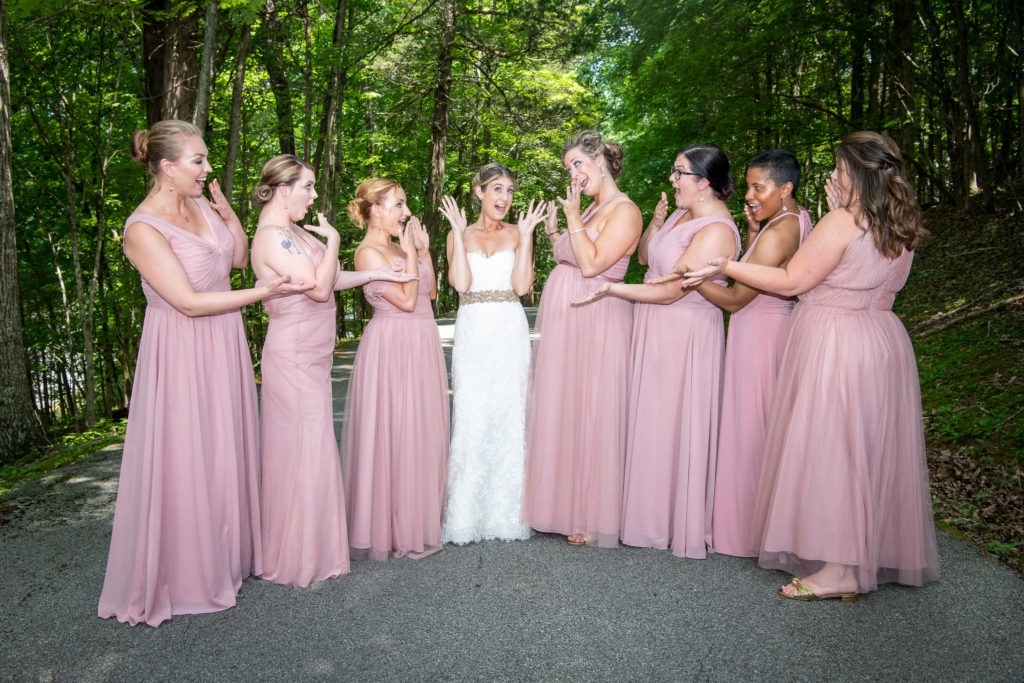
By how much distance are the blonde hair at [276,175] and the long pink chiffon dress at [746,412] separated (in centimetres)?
284

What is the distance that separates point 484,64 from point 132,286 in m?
10.5

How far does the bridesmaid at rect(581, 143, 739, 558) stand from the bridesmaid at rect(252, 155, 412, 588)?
68.8 inches

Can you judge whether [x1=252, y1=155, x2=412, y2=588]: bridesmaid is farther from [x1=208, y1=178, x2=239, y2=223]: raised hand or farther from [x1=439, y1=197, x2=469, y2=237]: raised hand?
[x1=439, y1=197, x2=469, y2=237]: raised hand

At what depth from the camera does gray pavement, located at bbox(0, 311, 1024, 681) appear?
3.12 metres

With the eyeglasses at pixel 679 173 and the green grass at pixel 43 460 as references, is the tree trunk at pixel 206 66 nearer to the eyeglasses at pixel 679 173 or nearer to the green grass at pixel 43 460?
the green grass at pixel 43 460

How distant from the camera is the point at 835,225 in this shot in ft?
11.9

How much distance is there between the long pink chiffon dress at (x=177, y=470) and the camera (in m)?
3.58

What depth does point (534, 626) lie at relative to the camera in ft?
11.5

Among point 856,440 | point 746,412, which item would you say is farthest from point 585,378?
point 856,440

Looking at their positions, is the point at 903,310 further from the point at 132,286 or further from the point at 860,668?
the point at 132,286


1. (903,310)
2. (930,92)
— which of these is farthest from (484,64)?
(903,310)

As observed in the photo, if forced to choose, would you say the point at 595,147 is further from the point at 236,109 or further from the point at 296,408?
the point at 236,109

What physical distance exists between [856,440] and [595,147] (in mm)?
2398

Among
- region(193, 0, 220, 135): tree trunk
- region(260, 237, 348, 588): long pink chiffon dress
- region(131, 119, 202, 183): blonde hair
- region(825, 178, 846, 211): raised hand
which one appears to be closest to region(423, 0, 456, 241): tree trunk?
region(193, 0, 220, 135): tree trunk
